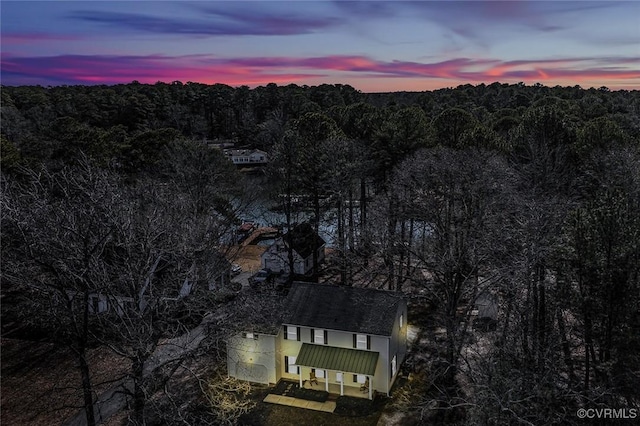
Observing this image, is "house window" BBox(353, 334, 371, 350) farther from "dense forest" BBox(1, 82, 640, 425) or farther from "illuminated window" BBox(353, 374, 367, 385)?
"dense forest" BBox(1, 82, 640, 425)

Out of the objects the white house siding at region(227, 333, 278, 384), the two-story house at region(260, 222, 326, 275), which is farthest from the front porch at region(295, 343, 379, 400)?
the two-story house at region(260, 222, 326, 275)

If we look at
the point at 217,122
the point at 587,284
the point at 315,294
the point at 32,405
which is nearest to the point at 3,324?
the point at 32,405

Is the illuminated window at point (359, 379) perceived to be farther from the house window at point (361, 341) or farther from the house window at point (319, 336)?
the house window at point (319, 336)

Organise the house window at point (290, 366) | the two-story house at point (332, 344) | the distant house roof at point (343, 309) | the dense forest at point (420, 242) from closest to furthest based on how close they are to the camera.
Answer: the dense forest at point (420, 242) < the two-story house at point (332, 344) < the distant house roof at point (343, 309) < the house window at point (290, 366)

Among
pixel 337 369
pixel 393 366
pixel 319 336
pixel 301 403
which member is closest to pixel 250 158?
pixel 319 336

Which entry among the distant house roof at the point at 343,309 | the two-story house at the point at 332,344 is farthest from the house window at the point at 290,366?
the distant house roof at the point at 343,309

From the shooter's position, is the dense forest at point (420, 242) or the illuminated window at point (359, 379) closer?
the dense forest at point (420, 242)

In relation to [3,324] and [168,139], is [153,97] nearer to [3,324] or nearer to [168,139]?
[168,139]

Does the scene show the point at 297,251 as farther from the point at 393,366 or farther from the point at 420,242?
the point at 393,366
